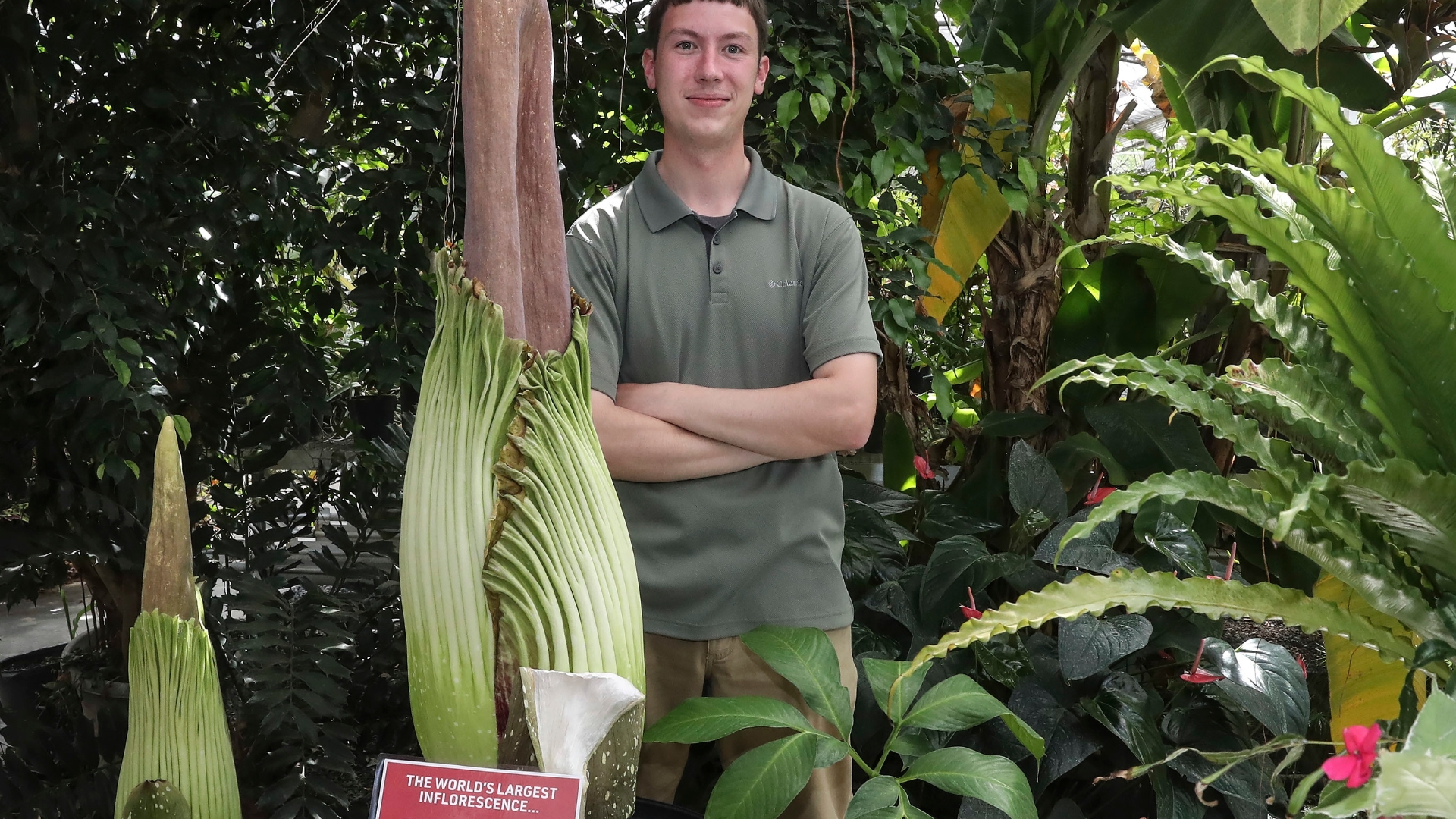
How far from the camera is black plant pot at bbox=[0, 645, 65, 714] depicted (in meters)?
2.17

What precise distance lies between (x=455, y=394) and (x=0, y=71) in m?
1.19

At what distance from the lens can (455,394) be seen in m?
0.57

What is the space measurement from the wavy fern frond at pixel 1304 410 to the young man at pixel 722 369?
0.33m

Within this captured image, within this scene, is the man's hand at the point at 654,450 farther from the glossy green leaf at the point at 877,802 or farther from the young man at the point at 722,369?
the glossy green leaf at the point at 877,802

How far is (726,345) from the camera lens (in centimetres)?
99

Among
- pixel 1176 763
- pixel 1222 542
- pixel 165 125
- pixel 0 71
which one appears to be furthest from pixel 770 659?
pixel 1222 542

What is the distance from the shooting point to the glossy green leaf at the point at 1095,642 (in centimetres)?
122

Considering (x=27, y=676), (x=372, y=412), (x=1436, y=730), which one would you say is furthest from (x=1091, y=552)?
(x=27, y=676)

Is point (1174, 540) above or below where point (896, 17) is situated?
below

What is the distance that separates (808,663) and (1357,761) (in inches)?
18.1

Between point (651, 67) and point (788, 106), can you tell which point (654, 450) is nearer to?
point (651, 67)

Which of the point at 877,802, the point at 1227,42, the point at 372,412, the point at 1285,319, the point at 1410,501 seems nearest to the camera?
the point at 1410,501

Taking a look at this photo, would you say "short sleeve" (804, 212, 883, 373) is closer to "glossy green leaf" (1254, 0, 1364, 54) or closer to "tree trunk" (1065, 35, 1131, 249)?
"glossy green leaf" (1254, 0, 1364, 54)

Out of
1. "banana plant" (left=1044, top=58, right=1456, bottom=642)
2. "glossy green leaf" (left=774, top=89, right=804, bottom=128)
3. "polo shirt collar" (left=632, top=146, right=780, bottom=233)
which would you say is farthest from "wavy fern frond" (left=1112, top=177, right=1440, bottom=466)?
"glossy green leaf" (left=774, top=89, right=804, bottom=128)
